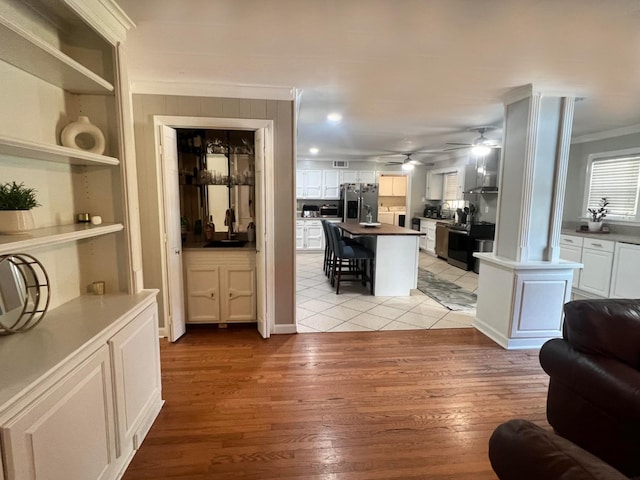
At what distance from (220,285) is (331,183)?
5420mm

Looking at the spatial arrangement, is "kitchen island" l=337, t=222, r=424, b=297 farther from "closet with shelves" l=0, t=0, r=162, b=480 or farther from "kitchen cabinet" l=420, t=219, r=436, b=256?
"closet with shelves" l=0, t=0, r=162, b=480

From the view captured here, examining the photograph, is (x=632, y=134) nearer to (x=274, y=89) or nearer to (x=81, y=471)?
(x=274, y=89)

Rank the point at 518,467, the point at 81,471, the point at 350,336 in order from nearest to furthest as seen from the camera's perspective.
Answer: the point at 518,467 → the point at 81,471 → the point at 350,336

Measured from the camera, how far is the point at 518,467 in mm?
819

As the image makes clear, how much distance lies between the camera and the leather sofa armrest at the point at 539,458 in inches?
28.4

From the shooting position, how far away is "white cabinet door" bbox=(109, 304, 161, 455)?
5.23ft

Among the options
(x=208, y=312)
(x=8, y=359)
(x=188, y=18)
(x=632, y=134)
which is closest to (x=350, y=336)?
(x=208, y=312)

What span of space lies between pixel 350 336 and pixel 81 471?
2440mm

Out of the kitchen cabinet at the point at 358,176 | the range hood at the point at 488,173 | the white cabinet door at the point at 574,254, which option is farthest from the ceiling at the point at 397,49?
the kitchen cabinet at the point at 358,176

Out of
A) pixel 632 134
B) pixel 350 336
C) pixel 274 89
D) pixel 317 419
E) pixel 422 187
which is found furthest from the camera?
pixel 422 187

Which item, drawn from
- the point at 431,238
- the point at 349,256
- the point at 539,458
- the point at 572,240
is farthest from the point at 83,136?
A: the point at 431,238

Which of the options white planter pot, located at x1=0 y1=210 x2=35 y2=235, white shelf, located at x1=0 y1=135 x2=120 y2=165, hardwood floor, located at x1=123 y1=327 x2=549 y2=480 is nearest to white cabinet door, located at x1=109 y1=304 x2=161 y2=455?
hardwood floor, located at x1=123 y1=327 x2=549 y2=480

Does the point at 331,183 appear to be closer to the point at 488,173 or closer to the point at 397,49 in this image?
the point at 488,173

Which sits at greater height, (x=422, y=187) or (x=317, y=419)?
(x=422, y=187)
